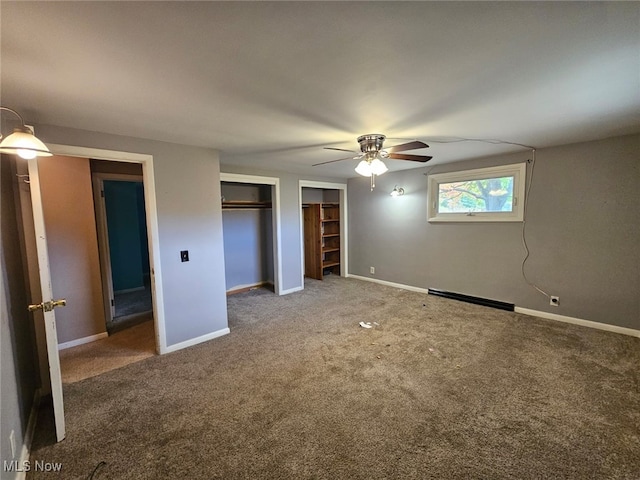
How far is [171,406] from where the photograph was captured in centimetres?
213

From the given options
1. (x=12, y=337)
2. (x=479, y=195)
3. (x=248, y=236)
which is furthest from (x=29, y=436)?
(x=479, y=195)

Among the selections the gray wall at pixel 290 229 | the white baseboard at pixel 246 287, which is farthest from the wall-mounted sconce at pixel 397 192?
the white baseboard at pixel 246 287

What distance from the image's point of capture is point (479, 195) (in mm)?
4188

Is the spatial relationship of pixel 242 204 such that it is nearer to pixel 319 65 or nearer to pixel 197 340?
pixel 197 340

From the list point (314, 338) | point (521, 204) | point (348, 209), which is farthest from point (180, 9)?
point (348, 209)

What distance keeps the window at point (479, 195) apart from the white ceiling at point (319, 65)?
4.54 ft

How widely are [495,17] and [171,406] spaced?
307 centimetres

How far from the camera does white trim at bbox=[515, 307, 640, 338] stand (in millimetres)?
3125

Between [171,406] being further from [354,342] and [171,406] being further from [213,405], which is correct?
[354,342]

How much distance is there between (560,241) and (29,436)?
546 centimetres

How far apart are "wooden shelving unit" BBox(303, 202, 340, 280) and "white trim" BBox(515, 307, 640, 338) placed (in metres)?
3.53

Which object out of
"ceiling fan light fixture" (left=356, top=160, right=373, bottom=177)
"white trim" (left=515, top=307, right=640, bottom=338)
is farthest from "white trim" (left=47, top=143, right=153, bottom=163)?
"white trim" (left=515, top=307, right=640, bottom=338)

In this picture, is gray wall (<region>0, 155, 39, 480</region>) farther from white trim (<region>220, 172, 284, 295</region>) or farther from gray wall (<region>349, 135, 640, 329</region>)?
gray wall (<region>349, 135, 640, 329</region>)

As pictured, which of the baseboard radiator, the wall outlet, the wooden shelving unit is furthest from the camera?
the wooden shelving unit
